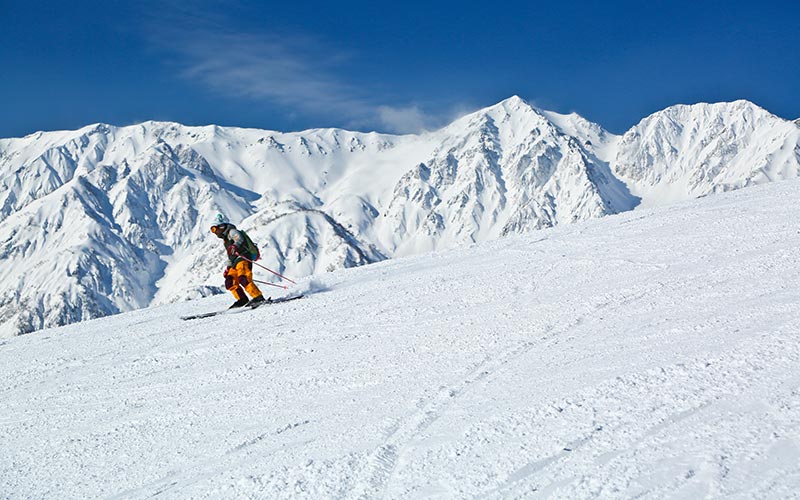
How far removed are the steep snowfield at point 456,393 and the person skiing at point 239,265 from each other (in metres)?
1.29

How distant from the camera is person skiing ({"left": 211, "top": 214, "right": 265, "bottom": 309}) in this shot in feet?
48.6

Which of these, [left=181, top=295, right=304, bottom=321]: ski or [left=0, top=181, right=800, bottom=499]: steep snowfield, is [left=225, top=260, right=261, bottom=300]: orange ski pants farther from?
[left=0, top=181, right=800, bottom=499]: steep snowfield

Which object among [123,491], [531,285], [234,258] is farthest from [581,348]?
[234,258]

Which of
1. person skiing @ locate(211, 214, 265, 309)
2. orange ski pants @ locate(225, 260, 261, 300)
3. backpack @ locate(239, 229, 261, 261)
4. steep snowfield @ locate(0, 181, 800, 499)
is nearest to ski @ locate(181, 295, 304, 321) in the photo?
person skiing @ locate(211, 214, 265, 309)

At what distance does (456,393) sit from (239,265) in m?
9.01

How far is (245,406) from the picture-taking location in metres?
7.67

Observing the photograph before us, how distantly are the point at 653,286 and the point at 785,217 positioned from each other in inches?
246

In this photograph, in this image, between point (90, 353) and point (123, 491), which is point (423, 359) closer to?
point (123, 491)

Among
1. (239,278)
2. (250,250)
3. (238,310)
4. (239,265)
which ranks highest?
(250,250)

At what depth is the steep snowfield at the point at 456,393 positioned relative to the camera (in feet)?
17.7

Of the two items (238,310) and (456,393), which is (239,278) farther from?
(456,393)

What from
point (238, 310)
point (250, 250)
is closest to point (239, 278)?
point (250, 250)

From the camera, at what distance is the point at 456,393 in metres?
7.19

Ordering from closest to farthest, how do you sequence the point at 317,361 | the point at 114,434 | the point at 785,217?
the point at 114,434 < the point at 317,361 < the point at 785,217
